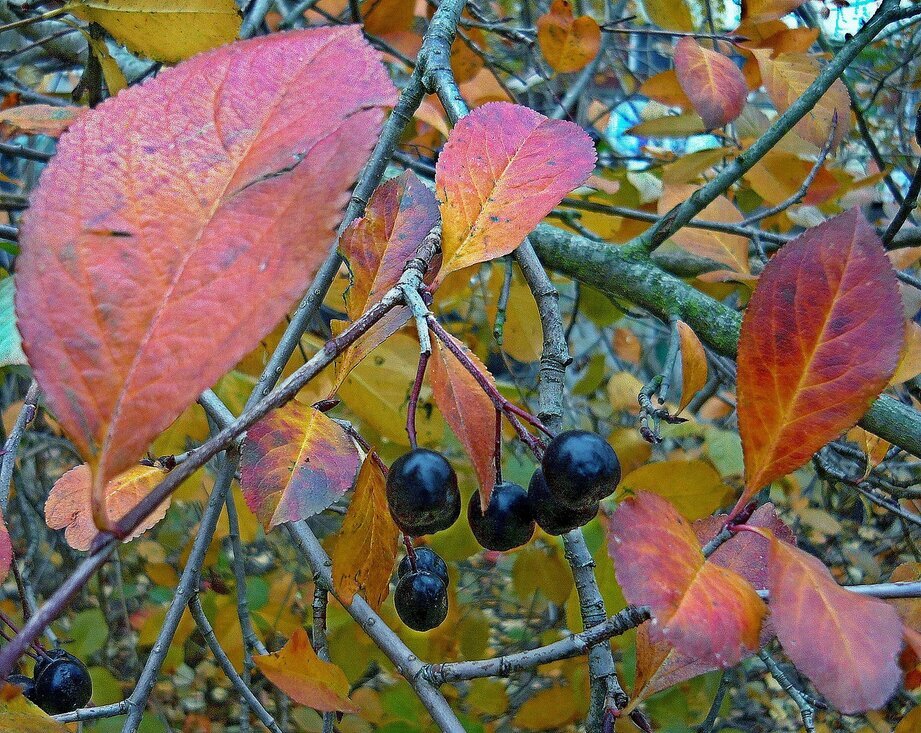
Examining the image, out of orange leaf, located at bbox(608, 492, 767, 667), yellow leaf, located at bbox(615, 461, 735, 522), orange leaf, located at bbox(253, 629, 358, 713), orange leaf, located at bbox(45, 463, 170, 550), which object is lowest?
yellow leaf, located at bbox(615, 461, 735, 522)

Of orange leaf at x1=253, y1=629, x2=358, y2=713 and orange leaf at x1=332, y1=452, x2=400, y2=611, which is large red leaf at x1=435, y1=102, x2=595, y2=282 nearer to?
orange leaf at x1=332, y1=452, x2=400, y2=611

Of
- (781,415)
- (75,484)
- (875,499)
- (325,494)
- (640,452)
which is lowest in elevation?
(640,452)

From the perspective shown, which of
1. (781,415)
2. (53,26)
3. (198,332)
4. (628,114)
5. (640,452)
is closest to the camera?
(198,332)

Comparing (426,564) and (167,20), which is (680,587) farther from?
(167,20)

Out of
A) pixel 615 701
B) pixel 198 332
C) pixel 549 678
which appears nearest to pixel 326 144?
pixel 198 332

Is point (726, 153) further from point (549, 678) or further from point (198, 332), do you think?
point (549, 678)

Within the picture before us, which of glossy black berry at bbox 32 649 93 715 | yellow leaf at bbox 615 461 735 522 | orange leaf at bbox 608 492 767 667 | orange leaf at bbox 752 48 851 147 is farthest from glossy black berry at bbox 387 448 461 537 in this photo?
orange leaf at bbox 752 48 851 147

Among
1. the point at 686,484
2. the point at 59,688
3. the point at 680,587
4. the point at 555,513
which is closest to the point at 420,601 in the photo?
the point at 555,513

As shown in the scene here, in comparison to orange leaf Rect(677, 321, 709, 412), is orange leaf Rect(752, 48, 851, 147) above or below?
above
